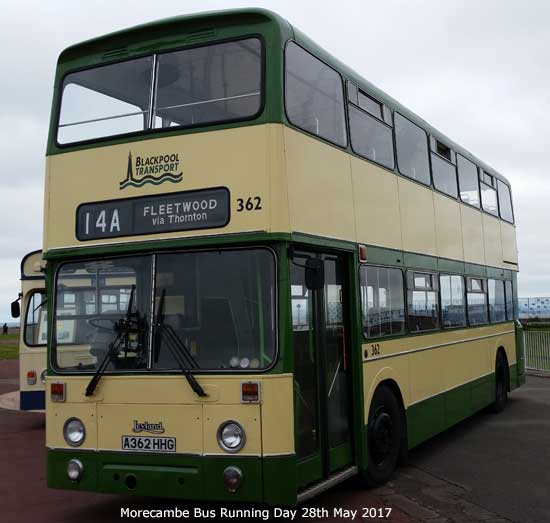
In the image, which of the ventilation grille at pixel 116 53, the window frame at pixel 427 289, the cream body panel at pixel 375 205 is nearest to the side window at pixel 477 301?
the window frame at pixel 427 289

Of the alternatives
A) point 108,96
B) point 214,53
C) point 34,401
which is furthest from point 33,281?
point 214,53

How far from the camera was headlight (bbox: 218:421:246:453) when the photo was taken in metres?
6.21

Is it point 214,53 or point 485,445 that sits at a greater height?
point 214,53

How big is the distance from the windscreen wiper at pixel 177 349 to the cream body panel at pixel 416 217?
12.9ft

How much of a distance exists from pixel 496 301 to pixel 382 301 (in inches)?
246

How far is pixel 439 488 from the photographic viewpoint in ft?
27.5

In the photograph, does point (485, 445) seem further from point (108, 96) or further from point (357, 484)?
point (108, 96)

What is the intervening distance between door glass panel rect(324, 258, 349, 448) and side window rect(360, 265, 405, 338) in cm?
41

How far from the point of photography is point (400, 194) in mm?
9445

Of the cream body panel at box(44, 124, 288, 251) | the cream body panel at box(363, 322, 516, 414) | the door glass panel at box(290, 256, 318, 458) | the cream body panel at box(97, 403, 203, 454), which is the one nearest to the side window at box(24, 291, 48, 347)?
the cream body panel at box(44, 124, 288, 251)

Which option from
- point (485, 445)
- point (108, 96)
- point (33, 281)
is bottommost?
point (485, 445)

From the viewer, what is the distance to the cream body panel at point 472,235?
12.3 meters

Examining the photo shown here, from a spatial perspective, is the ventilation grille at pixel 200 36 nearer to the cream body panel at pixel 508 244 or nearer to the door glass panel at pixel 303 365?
the door glass panel at pixel 303 365

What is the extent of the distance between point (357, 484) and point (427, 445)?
334cm
